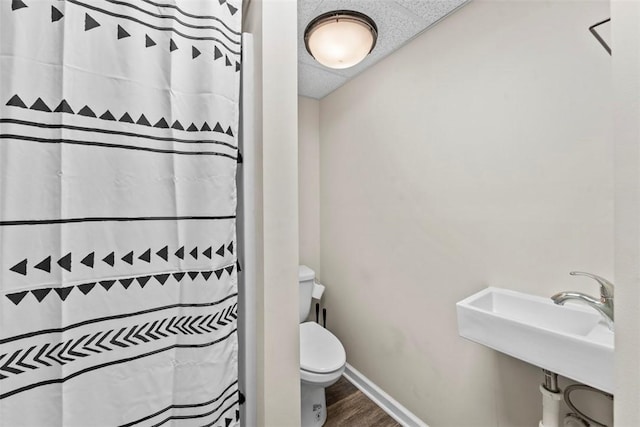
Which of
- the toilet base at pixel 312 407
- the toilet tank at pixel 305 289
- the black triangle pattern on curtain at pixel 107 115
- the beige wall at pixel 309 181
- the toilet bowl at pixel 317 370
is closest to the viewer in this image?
the black triangle pattern on curtain at pixel 107 115

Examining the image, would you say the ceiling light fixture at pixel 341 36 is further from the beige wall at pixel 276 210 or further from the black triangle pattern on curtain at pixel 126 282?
the black triangle pattern on curtain at pixel 126 282

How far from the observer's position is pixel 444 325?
1543mm

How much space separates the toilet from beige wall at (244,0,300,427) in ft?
2.05

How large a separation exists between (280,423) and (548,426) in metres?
1.05

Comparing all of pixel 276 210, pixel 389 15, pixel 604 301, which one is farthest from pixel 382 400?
pixel 389 15

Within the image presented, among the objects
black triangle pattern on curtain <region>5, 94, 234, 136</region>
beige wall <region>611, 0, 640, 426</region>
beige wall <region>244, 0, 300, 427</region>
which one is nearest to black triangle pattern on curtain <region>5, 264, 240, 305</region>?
beige wall <region>244, 0, 300, 427</region>

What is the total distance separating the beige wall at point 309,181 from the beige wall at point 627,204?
2.04m

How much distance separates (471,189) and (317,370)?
1296mm

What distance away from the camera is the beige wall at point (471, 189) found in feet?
3.55

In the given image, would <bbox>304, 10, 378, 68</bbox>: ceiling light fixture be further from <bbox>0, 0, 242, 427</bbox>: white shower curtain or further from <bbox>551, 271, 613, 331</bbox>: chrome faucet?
<bbox>551, 271, 613, 331</bbox>: chrome faucet

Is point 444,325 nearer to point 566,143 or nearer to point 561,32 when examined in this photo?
point 566,143

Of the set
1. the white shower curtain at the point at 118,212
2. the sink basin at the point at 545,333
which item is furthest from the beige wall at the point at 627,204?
the white shower curtain at the point at 118,212

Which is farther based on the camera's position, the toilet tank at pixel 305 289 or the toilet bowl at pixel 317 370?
the toilet tank at pixel 305 289

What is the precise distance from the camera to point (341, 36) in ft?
4.36
